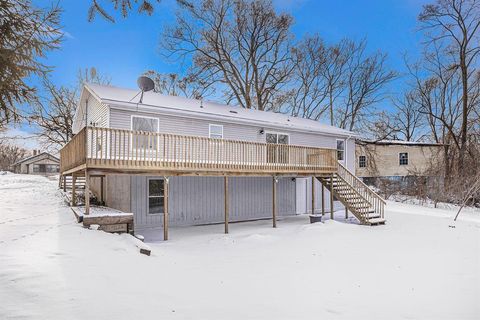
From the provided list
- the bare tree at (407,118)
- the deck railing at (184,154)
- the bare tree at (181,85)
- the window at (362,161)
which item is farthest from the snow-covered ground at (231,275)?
the bare tree at (407,118)

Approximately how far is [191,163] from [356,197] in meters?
8.03

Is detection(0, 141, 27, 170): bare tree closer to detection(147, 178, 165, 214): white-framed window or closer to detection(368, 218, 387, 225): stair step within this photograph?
detection(147, 178, 165, 214): white-framed window

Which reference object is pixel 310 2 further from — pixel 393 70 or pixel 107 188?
pixel 107 188

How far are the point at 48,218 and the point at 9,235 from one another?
264cm

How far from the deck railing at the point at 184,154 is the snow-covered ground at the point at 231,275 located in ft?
7.16

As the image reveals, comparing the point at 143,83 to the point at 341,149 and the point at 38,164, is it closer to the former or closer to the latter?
the point at 341,149

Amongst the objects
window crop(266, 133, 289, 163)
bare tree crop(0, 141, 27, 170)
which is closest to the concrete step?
window crop(266, 133, 289, 163)

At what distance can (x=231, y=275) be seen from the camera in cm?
658

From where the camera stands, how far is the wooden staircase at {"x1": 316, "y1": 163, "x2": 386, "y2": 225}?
44.8 ft

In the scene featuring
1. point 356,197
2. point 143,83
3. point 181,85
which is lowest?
point 356,197

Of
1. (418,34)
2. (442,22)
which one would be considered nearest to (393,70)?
(418,34)

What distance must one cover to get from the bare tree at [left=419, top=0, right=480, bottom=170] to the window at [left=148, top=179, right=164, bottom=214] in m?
22.7

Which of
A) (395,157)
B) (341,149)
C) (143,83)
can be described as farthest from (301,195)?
(395,157)

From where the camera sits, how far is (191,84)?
29.6 m
